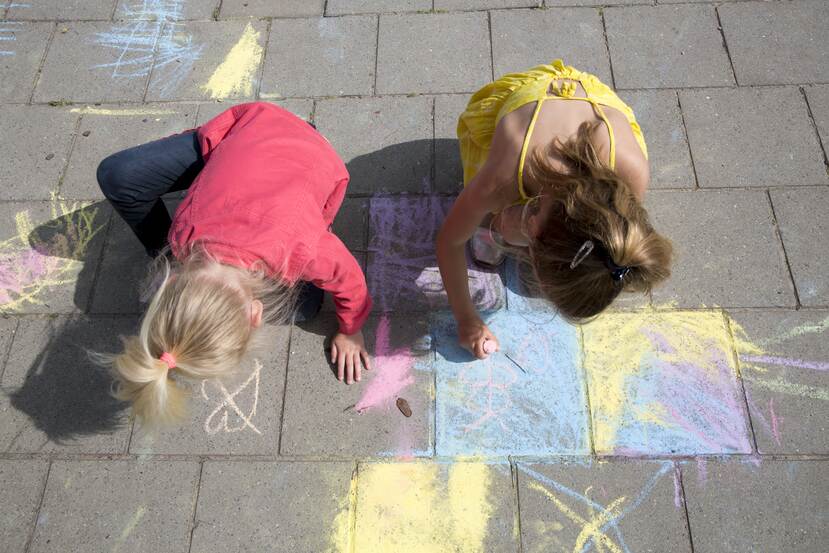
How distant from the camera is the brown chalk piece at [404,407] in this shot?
2.14m

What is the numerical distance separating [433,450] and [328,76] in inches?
75.5

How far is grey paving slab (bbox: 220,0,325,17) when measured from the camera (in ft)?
10.1

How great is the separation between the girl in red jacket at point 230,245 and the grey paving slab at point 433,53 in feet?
3.13

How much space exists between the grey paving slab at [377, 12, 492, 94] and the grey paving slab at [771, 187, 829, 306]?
1478 millimetres

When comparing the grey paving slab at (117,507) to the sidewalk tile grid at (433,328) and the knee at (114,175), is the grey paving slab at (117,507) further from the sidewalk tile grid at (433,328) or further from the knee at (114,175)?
the knee at (114,175)

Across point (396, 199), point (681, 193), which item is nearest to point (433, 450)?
point (396, 199)

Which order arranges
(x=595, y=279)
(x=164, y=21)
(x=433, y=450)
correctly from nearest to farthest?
(x=595, y=279), (x=433, y=450), (x=164, y=21)

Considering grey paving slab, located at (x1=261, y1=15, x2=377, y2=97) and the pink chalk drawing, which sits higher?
grey paving slab, located at (x1=261, y1=15, x2=377, y2=97)

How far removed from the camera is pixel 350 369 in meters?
2.17

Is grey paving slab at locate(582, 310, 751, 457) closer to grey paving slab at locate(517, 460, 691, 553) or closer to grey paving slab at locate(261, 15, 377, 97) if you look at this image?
grey paving slab at locate(517, 460, 691, 553)

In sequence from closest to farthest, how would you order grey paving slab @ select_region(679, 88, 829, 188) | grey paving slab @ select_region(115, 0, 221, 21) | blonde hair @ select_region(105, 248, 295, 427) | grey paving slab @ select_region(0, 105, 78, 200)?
1. blonde hair @ select_region(105, 248, 295, 427)
2. grey paving slab @ select_region(679, 88, 829, 188)
3. grey paving slab @ select_region(0, 105, 78, 200)
4. grey paving slab @ select_region(115, 0, 221, 21)

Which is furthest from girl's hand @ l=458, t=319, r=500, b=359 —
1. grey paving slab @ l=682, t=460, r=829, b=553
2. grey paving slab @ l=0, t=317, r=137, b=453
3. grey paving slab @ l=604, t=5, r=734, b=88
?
grey paving slab @ l=604, t=5, r=734, b=88

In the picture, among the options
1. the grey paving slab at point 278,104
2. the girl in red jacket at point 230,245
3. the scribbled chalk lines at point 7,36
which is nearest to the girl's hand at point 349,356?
the girl in red jacket at point 230,245

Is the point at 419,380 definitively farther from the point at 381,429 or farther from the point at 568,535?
the point at 568,535
